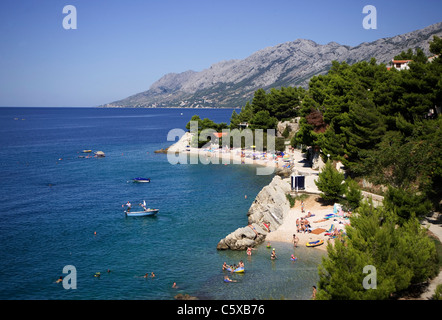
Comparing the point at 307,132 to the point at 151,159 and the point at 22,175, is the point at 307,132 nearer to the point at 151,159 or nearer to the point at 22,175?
the point at 151,159

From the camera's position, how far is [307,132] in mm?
61531

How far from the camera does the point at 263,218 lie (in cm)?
3891

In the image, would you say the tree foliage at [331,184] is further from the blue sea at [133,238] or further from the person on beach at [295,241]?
the blue sea at [133,238]

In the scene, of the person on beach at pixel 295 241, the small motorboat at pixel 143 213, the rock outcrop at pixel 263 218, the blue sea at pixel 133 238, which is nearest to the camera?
the blue sea at pixel 133 238

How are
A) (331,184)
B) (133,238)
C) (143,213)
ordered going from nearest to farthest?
(133,238) → (331,184) → (143,213)

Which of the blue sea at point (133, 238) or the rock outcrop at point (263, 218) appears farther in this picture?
the rock outcrop at point (263, 218)

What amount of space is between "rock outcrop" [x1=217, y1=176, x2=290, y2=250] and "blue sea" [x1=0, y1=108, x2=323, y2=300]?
126cm

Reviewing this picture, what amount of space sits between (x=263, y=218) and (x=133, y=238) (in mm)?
14734

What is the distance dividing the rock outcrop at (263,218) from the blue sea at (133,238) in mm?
1257

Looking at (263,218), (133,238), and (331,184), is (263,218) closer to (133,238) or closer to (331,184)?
(331,184)

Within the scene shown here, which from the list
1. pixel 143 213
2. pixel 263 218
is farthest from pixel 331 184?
pixel 143 213

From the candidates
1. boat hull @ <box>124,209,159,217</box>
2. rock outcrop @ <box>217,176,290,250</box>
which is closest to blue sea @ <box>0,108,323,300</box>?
boat hull @ <box>124,209,159,217</box>

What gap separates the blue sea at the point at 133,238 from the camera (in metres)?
27.6

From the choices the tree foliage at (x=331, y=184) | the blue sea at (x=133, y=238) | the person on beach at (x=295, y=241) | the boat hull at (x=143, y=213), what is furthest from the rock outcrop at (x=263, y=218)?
the boat hull at (x=143, y=213)
